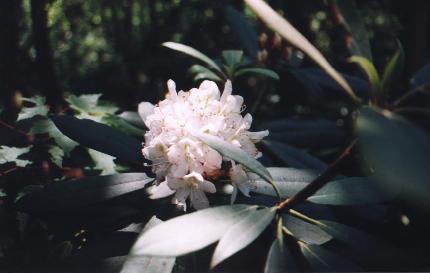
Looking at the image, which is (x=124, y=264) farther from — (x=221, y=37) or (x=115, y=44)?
(x=115, y=44)

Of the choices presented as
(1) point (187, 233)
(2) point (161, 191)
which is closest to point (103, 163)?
(2) point (161, 191)

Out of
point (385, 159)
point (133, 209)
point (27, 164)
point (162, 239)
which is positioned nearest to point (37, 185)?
point (27, 164)

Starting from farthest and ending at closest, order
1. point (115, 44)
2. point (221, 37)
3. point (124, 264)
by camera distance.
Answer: point (115, 44), point (221, 37), point (124, 264)

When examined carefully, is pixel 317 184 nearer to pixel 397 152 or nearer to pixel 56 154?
pixel 397 152

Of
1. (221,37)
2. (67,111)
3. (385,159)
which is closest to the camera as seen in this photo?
(385,159)

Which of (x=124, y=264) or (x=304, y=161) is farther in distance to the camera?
(x=304, y=161)

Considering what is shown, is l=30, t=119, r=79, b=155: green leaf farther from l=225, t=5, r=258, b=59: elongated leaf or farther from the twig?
l=225, t=5, r=258, b=59: elongated leaf

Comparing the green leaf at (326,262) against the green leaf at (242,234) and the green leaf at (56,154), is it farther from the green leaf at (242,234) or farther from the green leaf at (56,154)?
the green leaf at (56,154)
